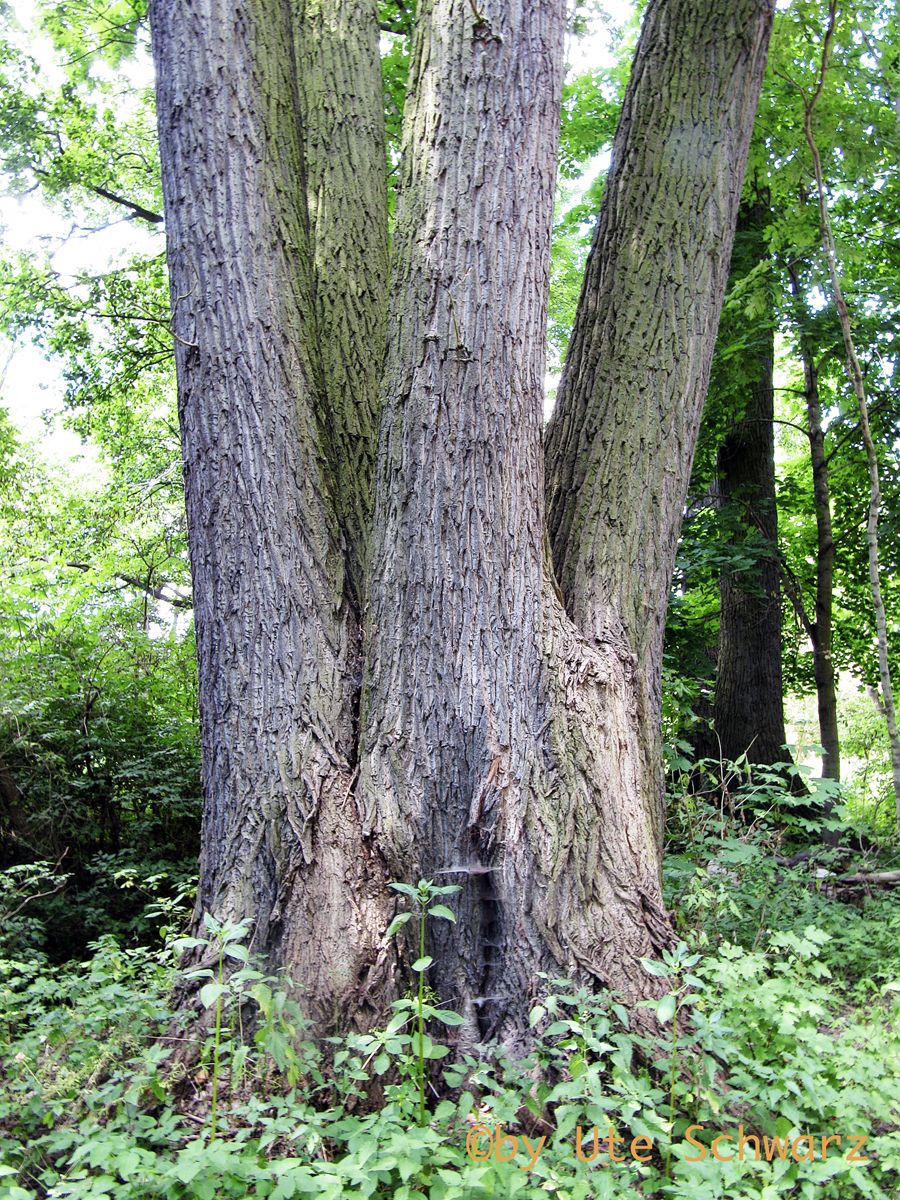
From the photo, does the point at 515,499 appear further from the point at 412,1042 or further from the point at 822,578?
the point at 822,578

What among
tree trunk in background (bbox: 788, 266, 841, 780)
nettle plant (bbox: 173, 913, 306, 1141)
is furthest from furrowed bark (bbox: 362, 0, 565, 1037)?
tree trunk in background (bbox: 788, 266, 841, 780)

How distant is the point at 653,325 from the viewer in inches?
128

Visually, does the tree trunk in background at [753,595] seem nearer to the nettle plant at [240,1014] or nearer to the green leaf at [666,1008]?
the green leaf at [666,1008]

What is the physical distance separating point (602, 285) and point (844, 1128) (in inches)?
112

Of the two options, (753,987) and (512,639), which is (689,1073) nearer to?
(753,987)

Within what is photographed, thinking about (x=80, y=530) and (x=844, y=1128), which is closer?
(x=844, y=1128)

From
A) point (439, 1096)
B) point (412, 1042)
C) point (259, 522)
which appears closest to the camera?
point (412, 1042)

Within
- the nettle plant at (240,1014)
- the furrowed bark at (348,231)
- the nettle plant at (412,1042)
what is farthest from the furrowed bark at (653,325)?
the nettle plant at (240,1014)

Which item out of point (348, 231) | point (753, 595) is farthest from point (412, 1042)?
point (753, 595)

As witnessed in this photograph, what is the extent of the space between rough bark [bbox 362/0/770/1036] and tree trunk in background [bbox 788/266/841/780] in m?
3.43

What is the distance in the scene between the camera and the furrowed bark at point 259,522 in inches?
106

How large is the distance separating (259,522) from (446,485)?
2.17 feet

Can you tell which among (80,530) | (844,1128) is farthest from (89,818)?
(844,1128)

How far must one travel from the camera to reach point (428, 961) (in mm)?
2232
